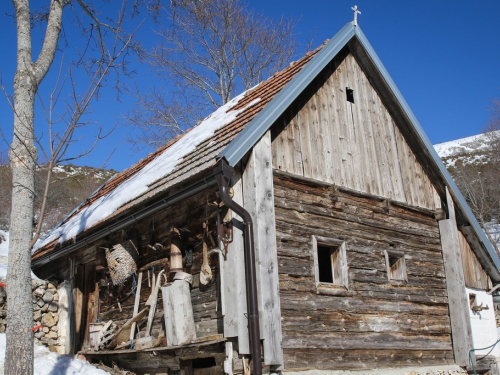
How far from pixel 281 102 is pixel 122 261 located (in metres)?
4.04

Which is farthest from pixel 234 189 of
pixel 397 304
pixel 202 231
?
pixel 397 304

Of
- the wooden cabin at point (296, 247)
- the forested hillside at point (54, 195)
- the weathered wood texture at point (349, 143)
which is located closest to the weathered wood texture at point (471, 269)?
the wooden cabin at point (296, 247)

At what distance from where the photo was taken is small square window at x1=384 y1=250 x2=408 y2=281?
10461mm

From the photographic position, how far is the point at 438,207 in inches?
464

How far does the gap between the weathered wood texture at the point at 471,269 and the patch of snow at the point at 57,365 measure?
24.6 ft

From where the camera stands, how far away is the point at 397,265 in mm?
10609

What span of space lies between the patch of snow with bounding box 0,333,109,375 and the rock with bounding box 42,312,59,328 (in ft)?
3.99

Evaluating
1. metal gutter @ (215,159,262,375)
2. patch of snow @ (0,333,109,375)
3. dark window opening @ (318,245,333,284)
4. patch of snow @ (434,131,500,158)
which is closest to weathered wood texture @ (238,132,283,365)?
metal gutter @ (215,159,262,375)

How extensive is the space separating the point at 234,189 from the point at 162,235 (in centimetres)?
209

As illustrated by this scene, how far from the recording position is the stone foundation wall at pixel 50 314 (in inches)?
480

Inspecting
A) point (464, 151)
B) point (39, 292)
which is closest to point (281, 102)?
point (39, 292)

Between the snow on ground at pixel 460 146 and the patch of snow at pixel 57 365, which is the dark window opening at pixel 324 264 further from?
the snow on ground at pixel 460 146

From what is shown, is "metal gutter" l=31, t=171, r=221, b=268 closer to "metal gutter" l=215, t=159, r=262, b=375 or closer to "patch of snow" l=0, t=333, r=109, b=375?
"metal gutter" l=215, t=159, r=262, b=375

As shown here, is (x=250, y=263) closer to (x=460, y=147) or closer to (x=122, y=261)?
(x=122, y=261)
